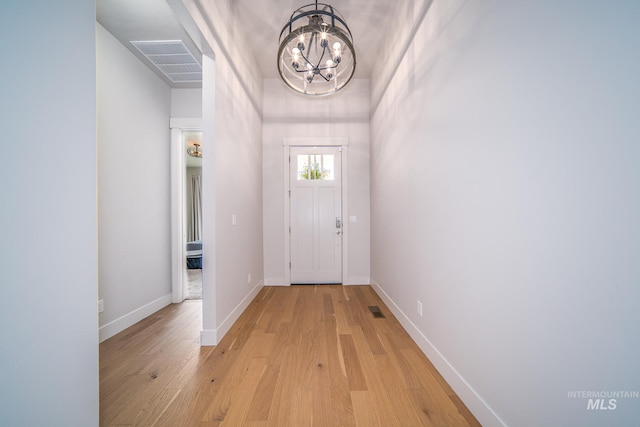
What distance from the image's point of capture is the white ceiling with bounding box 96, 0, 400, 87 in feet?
7.11

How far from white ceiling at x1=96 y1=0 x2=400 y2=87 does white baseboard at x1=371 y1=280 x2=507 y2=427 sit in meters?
3.31

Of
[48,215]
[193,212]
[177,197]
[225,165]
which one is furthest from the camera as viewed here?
[193,212]

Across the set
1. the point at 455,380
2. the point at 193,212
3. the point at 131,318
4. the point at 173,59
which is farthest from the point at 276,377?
the point at 193,212

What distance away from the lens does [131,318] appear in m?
2.61

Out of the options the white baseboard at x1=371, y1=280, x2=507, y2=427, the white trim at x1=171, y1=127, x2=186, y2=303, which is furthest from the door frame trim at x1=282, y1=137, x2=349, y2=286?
the white baseboard at x1=371, y1=280, x2=507, y2=427

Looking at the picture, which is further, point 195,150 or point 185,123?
point 195,150

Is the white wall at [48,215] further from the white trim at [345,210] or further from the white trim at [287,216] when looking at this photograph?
the white trim at [345,210]

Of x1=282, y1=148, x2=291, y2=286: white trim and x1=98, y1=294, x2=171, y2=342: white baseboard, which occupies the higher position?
x1=282, y1=148, x2=291, y2=286: white trim

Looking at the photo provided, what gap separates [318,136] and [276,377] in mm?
3332

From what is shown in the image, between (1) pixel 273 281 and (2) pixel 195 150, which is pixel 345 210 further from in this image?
(2) pixel 195 150

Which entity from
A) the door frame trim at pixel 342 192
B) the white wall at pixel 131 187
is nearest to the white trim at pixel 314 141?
the door frame trim at pixel 342 192

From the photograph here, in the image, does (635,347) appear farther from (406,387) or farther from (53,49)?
(53,49)

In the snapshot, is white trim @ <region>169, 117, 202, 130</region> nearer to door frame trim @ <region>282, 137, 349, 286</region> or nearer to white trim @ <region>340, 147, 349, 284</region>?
door frame trim @ <region>282, 137, 349, 286</region>

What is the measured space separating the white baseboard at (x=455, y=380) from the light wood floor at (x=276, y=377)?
5cm
